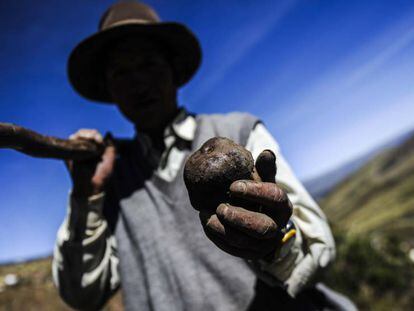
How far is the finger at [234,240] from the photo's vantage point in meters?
1.21

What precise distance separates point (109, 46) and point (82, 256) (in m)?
2.02

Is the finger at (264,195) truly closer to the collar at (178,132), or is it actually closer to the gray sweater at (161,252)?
the gray sweater at (161,252)

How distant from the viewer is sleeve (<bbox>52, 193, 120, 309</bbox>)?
262 cm

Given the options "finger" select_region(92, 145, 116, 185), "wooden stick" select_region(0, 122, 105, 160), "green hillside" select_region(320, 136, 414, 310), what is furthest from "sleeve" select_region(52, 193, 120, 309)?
"green hillside" select_region(320, 136, 414, 310)

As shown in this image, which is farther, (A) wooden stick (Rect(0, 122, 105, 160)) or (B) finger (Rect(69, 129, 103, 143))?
(B) finger (Rect(69, 129, 103, 143))

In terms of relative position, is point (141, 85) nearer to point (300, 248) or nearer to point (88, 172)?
point (88, 172)

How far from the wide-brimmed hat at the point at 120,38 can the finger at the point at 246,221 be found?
7.80ft

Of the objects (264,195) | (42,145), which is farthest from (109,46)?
(264,195)

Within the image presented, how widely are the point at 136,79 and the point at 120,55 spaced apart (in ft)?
1.19

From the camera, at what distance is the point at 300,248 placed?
195 cm

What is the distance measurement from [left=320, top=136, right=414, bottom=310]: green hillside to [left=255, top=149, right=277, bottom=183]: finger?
1034 centimetres

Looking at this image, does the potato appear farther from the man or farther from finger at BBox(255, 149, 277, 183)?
the man

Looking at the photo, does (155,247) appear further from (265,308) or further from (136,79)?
(136,79)

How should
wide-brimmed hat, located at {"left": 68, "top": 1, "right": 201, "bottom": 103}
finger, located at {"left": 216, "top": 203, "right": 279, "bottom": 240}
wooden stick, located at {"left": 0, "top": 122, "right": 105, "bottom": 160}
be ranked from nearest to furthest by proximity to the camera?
finger, located at {"left": 216, "top": 203, "right": 279, "bottom": 240}
wooden stick, located at {"left": 0, "top": 122, "right": 105, "bottom": 160}
wide-brimmed hat, located at {"left": 68, "top": 1, "right": 201, "bottom": 103}
